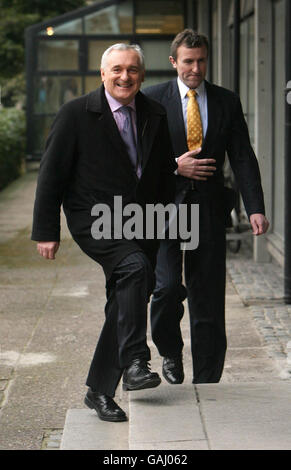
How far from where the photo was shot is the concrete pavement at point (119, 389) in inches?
179

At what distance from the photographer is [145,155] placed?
4.88 metres

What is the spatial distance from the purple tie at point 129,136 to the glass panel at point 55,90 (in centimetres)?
1702

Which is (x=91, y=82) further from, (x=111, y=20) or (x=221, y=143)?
(x=221, y=143)

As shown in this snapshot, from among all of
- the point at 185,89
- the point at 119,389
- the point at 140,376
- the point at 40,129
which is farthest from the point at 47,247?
the point at 40,129

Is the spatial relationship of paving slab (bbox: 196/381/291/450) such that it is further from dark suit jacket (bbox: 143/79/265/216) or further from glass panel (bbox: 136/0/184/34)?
glass panel (bbox: 136/0/184/34)

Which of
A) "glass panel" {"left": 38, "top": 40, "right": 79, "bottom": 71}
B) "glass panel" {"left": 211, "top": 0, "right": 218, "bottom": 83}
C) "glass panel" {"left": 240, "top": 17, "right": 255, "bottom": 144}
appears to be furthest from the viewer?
"glass panel" {"left": 38, "top": 40, "right": 79, "bottom": 71}

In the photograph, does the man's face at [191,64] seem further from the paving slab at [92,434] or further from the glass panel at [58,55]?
the glass panel at [58,55]

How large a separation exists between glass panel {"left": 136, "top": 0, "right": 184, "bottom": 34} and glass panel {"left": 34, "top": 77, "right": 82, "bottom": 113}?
178 centimetres

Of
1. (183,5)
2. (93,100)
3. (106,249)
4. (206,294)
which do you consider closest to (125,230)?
(106,249)

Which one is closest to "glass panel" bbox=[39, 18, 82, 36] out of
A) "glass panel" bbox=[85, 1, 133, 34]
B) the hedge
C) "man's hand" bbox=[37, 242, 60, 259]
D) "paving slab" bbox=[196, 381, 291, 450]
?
"glass panel" bbox=[85, 1, 133, 34]

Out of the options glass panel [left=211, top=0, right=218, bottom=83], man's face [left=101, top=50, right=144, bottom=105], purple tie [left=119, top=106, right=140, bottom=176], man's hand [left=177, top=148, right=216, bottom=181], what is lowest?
man's hand [left=177, top=148, right=216, bottom=181]

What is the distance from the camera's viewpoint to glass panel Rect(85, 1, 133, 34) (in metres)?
21.3

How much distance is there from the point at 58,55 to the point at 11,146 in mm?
2194

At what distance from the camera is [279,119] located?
10.7 m
